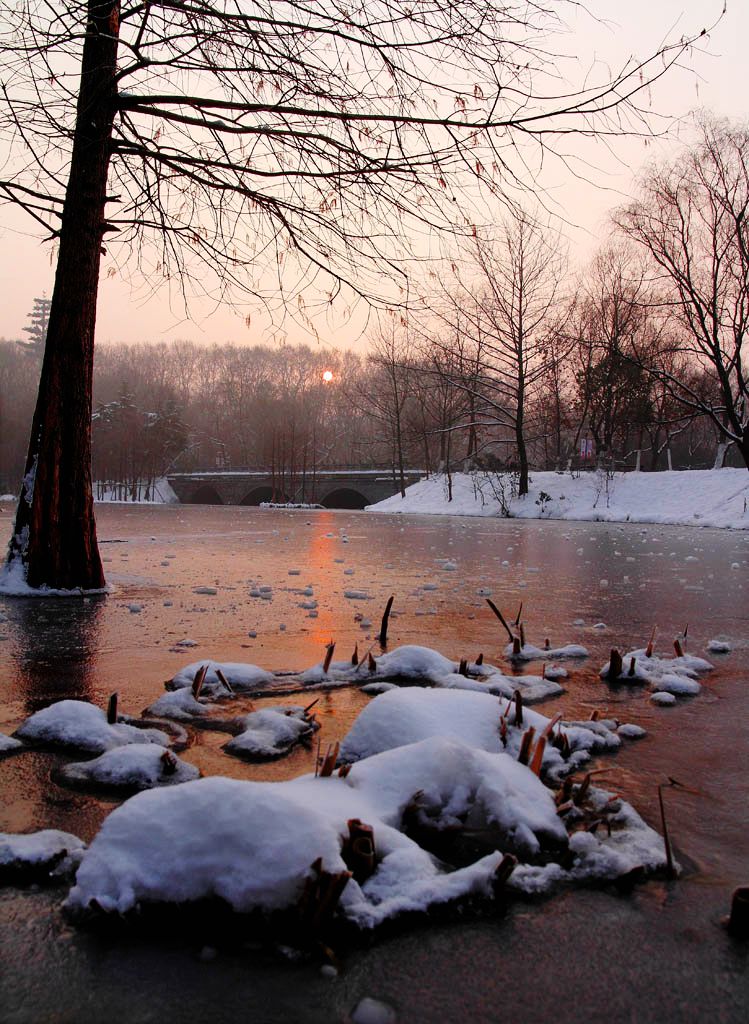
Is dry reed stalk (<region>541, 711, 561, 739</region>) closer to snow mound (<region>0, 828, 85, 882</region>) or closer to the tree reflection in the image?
snow mound (<region>0, 828, 85, 882</region>)

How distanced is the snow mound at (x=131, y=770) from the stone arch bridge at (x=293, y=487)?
4321 centimetres

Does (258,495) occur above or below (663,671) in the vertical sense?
below

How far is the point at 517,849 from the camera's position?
1.70m

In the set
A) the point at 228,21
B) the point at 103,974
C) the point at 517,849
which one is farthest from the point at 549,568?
the point at 103,974

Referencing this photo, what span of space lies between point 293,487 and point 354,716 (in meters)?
48.1

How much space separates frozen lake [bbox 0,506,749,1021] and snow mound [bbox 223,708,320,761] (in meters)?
0.07

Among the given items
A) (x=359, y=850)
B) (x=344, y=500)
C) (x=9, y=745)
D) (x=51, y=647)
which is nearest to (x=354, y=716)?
(x=9, y=745)

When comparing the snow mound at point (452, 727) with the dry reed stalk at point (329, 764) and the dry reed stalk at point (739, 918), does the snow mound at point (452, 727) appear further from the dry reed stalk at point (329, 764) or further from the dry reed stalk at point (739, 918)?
the dry reed stalk at point (739, 918)

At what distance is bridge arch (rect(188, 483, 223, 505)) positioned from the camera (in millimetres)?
61062

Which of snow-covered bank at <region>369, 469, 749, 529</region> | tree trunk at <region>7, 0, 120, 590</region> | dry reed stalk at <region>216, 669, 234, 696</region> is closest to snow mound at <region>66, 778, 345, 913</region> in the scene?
dry reed stalk at <region>216, 669, 234, 696</region>

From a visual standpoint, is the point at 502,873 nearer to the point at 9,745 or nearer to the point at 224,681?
the point at 9,745

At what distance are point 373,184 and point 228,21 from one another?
51.0 inches

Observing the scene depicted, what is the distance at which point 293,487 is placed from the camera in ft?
166

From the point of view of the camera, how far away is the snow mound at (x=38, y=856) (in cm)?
155
